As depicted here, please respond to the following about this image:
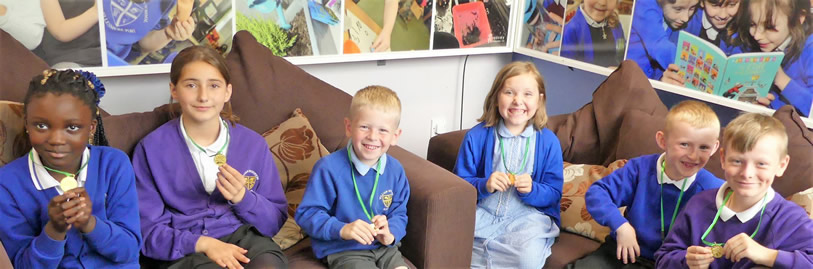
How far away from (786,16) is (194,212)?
2122 mm

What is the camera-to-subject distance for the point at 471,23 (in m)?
3.34

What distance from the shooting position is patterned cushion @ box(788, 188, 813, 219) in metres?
1.95

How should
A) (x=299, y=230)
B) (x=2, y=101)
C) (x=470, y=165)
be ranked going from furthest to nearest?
(x=470, y=165)
(x=299, y=230)
(x=2, y=101)

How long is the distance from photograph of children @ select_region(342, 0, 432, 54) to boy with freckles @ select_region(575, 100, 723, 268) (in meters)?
1.34

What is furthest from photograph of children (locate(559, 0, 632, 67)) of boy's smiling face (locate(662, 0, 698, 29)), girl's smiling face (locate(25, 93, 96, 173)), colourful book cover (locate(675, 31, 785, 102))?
girl's smiling face (locate(25, 93, 96, 173))

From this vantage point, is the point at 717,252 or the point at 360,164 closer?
the point at 717,252

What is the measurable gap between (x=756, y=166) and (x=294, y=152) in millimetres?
1412

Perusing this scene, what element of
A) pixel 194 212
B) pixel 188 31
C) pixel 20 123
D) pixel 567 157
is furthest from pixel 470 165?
pixel 20 123

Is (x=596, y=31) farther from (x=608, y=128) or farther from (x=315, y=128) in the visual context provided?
(x=315, y=128)

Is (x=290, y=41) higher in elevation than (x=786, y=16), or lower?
lower

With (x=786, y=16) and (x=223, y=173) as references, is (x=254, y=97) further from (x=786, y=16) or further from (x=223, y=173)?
(x=786, y=16)

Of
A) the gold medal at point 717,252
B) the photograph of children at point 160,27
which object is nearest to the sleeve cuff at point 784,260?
the gold medal at point 717,252

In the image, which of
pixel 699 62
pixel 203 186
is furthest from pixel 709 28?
pixel 203 186

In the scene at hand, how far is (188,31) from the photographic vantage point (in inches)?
99.3
